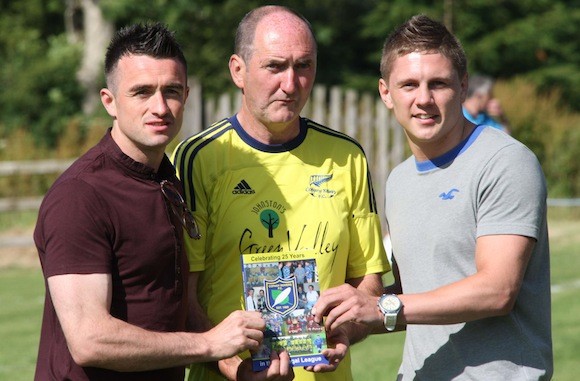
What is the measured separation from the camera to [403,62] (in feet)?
14.5

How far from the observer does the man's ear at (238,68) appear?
15.8ft

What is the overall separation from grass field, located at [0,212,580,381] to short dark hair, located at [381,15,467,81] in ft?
15.6

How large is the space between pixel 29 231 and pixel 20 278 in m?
3.46

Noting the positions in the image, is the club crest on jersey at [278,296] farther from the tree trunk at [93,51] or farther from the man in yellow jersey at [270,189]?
the tree trunk at [93,51]

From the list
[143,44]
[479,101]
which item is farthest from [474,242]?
[479,101]

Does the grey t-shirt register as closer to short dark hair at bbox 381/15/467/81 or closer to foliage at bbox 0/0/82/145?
short dark hair at bbox 381/15/467/81

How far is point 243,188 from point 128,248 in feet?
2.76

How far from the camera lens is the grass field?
912 centimetres

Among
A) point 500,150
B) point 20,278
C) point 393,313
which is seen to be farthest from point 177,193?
point 20,278

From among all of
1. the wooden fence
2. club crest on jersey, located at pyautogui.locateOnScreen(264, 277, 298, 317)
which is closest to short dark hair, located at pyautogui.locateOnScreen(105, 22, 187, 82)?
club crest on jersey, located at pyautogui.locateOnScreen(264, 277, 298, 317)

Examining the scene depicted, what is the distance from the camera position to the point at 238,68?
15.9 feet

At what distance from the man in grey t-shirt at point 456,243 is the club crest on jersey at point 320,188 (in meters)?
0.40

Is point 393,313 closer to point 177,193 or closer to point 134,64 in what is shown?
point 177,193

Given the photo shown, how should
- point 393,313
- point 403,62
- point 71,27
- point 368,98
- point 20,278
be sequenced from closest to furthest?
1. point 393,313
2. point 403,62
3. point 20,278
4. point 368,98
5. point 71,27
